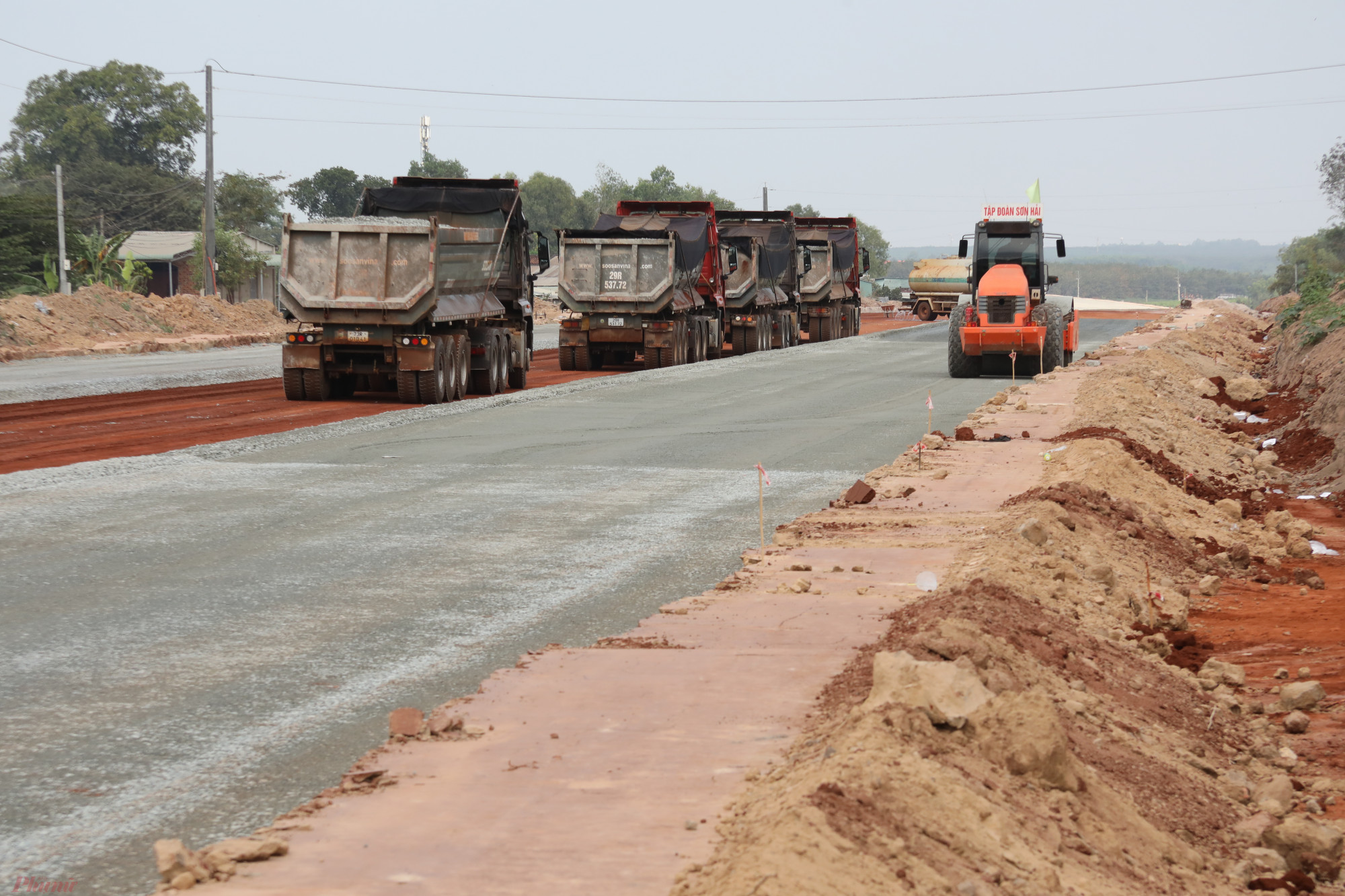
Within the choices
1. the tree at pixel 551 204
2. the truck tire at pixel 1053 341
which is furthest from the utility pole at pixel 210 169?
the tree at pixel 551 204

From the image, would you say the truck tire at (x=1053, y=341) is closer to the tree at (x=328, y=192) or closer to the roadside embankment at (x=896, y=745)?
the roadside embankment at (x=896, y=745)

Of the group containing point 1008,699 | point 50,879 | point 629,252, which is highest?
point 629,252

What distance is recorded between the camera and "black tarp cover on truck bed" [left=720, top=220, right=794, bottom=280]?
44281 millimetres

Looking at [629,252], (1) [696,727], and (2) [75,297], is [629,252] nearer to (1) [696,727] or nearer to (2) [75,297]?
(2) [75,297]

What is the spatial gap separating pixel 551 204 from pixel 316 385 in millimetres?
112702

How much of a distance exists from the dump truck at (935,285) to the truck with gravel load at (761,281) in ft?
80.3

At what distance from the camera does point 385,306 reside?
934 inches

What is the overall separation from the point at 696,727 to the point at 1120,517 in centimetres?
662

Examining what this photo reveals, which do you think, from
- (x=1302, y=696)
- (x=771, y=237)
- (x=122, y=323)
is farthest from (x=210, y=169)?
(x=1302, y=696)

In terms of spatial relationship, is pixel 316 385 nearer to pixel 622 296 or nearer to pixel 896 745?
pixel 622 296

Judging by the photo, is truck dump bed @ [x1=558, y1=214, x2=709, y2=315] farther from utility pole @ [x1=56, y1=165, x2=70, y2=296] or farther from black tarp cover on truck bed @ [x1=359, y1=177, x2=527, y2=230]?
utility pole @ [x1=56, y1=165, x2=70, y2=296]

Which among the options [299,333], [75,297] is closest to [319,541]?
[299,333]

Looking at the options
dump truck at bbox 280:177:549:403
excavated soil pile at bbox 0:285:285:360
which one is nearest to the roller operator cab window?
dump truck at bbox 280:177:549:403

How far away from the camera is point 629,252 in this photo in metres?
34.0
